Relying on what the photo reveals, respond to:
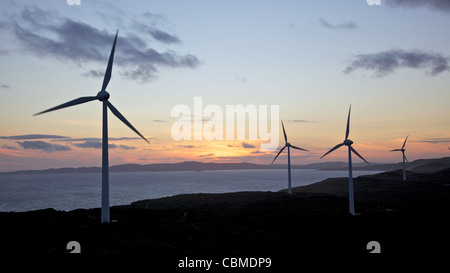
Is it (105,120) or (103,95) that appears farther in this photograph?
(103,95)

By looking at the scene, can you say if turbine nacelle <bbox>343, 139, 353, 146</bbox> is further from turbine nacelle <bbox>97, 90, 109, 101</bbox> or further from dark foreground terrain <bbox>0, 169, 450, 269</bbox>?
turbine nacelle <bbox>97, 90, 109, 101</bbox>

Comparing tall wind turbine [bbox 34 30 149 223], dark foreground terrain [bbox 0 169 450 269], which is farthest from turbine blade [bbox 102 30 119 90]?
dark foreground terrain [bbox 0 169 450 269]

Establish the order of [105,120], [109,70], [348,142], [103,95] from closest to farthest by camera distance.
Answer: [105,120] → [103,95] → [109,70] → [348,142]

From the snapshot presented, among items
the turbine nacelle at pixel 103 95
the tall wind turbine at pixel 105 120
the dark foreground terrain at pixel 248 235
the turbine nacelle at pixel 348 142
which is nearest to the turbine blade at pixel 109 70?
the tall wind turbine at pixel 105 120

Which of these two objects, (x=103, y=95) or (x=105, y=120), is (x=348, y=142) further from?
(x=103, y=95)

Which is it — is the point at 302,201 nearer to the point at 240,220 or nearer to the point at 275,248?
the point at 240,220

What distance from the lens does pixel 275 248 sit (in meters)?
34.2

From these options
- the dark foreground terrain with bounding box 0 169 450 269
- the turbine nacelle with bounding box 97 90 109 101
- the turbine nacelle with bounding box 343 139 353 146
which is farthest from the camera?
the turbine nacelle with bounding box 343 139 353 146

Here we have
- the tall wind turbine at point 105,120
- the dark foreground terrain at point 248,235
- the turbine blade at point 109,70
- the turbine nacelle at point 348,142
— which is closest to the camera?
the dark foreground terrain at point 248,235

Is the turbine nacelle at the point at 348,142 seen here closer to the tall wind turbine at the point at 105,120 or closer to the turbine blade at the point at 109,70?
the tall wind turbine at the point at 105,120

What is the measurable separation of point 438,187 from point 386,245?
3459 inches

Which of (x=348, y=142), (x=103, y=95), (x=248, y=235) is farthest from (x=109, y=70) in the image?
(x=348, y=142)
